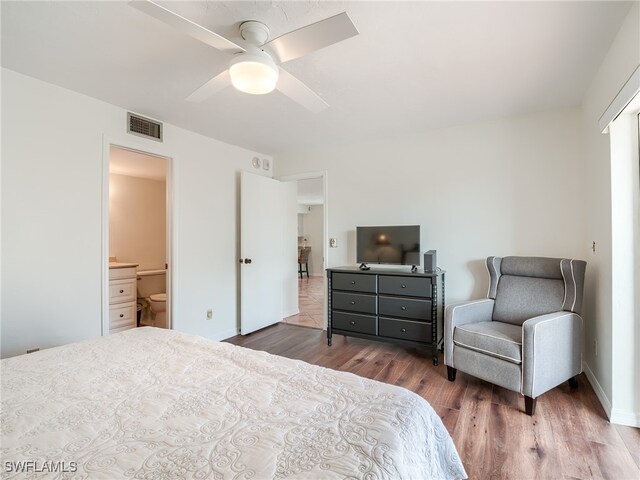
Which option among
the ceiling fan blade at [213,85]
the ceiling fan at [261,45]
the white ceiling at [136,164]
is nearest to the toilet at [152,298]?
the white ceiling at [136,164]

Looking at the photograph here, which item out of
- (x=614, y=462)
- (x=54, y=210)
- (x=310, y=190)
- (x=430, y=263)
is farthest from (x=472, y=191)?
(x=310, y=190)

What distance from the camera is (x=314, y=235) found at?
32.0 ft

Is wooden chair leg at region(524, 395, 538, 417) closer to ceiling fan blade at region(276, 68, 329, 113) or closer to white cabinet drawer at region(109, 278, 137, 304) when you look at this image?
ceiling fan blade at region(276, 68, 329, 113)

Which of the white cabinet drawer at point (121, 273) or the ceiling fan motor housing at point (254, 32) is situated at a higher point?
the ceiling fan motor housing at point (254, 32)

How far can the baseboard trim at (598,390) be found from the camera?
199cm

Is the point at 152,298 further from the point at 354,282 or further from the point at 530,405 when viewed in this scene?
the point at 530,405

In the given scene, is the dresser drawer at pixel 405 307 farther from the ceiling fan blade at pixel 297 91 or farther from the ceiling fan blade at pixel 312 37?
the ceiling fan blade at pixel 312 37

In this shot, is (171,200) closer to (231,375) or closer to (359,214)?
(359,214)

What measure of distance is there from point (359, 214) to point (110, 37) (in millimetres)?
2786

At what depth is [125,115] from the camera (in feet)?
8.96

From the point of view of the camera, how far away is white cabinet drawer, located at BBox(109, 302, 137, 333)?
3.67m

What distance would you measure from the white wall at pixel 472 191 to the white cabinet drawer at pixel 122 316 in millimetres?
2745

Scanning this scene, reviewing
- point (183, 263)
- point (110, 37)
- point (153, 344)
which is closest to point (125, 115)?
point (110, 37)

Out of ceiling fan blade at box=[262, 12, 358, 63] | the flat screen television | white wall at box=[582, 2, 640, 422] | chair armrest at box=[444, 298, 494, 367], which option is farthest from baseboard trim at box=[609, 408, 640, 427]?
ceiling fan blade at box=[262, 12, 358, 63]
